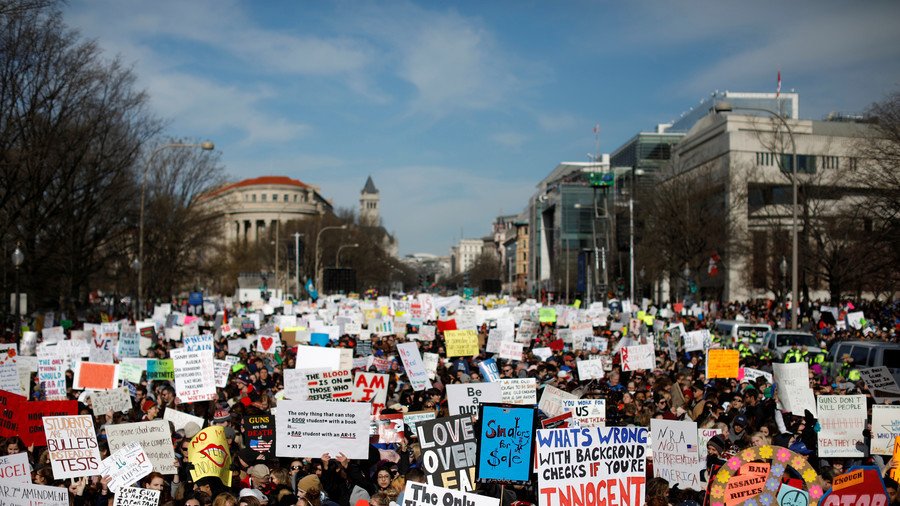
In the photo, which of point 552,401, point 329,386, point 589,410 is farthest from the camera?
point 329,386

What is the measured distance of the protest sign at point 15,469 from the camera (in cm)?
826

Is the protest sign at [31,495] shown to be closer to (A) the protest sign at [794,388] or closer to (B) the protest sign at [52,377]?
(B) the protest sign at [52,377]

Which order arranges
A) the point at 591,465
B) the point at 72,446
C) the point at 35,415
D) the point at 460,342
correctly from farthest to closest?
the point at 460,342 < the point at 35,415 < the point at 72,446 < the point at 591,465

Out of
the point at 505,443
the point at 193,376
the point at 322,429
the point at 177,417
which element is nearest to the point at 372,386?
the point at 193,376

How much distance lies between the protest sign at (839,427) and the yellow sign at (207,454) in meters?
6.38

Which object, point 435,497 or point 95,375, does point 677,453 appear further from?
point 95,375

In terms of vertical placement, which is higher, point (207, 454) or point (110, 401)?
point (110, 401)

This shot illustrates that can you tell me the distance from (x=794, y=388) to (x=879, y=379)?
209 cm

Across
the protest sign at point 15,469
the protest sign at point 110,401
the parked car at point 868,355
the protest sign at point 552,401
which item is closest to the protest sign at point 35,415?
the protest sign at point 110,401

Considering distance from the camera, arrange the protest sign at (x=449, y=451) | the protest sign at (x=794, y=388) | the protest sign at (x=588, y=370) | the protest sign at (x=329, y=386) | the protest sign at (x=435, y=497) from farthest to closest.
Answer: the protest sign at (x=588, y=370)
the protest sign at (x=794, y=388)
the protest sign at (x=329, y=386)
the protest sign at (x=449, y=451)
the protest sign at (x=435, y=497)

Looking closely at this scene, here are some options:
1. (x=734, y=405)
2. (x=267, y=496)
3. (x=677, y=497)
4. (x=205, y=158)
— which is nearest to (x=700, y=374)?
(x=734, y=405)

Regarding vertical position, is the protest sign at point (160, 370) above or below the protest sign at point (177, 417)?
above

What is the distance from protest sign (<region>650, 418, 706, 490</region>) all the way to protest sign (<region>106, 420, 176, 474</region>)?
194 inches

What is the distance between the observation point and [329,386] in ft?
42.0
